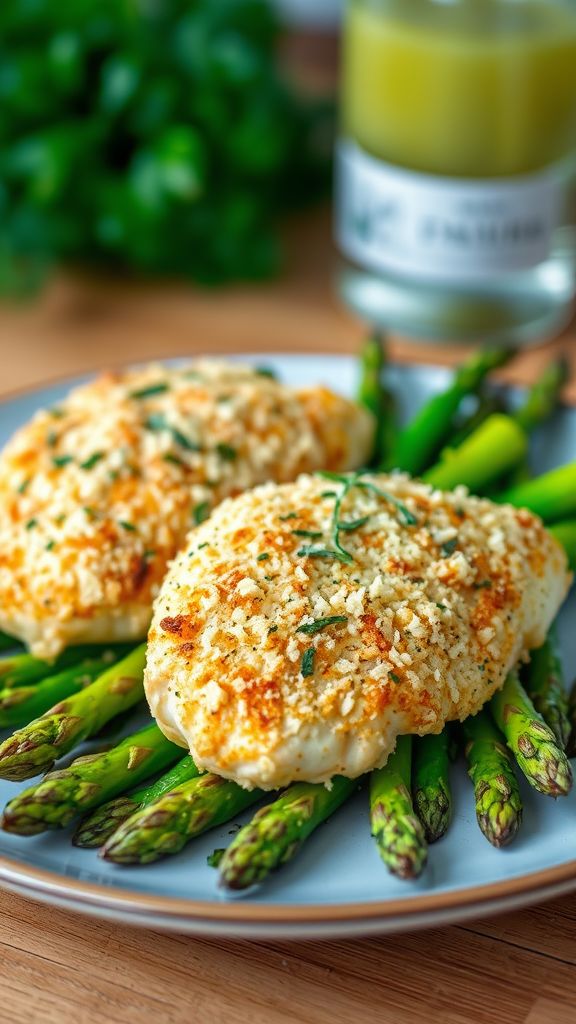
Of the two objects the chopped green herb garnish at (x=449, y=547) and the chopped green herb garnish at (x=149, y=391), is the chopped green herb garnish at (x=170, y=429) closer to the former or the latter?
the chopped green herb garnish at (x=149, y=391)

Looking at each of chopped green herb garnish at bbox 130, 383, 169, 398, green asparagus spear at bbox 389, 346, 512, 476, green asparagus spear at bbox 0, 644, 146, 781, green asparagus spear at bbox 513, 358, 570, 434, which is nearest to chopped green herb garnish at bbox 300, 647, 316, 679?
green asparagus spear at bbox 0, 644, 146, 781

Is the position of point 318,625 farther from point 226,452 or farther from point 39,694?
point 226,452

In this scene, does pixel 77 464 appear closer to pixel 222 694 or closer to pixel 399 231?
pixel 222 694

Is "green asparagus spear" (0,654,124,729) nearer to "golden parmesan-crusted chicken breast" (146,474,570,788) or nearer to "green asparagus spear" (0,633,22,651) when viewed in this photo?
"green asparagus spear" (0,633,22,651)

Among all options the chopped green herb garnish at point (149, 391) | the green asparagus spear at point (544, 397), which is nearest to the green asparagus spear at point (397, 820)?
the chopped green herb garnish at point (149, 391)

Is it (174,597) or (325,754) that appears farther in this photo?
(174,597)

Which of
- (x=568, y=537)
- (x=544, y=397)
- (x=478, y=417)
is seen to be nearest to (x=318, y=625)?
(x=568, y=537)

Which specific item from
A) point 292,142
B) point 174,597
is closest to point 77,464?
point 174,597
